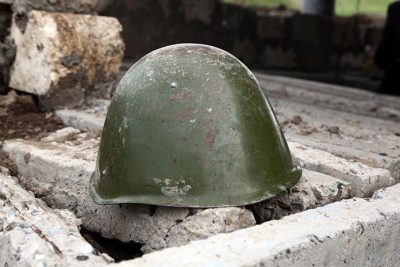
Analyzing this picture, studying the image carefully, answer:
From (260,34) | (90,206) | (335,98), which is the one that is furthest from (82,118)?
(260,34)

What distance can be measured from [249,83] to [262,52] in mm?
6454

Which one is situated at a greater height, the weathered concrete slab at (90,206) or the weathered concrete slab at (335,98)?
the weathered concrete slab at (90,206)

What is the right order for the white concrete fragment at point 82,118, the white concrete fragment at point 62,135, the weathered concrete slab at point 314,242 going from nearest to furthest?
the weathered concrete slab at point 314,242
the white concrete fragment at point 62,135
the white concrete fragment at point 82,118

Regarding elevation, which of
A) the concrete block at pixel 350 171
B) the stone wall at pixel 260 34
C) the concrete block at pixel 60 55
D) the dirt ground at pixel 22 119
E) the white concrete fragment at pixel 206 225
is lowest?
the stone wall at pixel 260 34

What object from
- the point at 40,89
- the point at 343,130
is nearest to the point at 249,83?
the point at 343,130

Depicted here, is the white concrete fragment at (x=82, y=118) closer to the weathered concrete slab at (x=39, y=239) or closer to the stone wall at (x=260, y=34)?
the weathered concrete slab at (x=39, y=239)

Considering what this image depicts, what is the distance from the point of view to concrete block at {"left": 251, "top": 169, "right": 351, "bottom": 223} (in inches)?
69.7

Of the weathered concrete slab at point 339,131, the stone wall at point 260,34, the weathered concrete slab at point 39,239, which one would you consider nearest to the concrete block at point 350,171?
the weathered concrete slab at point 339,131

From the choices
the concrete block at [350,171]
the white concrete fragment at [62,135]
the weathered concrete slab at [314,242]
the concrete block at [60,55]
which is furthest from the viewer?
the concrete block at [60,55]

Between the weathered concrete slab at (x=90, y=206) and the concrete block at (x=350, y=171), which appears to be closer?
the weathered concrete slab at (x=90, y=206)

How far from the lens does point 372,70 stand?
935 cm

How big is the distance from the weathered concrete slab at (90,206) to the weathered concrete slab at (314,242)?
123mm

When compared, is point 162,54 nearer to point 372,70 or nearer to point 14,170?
point 14,170

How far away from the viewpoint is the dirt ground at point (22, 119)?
262 cm
